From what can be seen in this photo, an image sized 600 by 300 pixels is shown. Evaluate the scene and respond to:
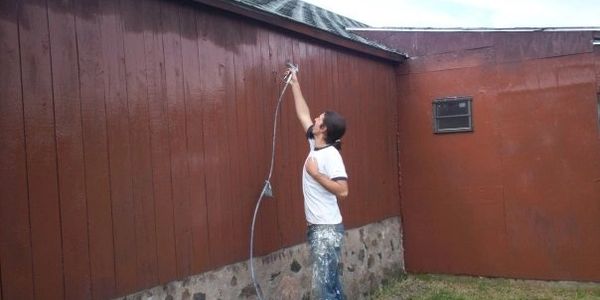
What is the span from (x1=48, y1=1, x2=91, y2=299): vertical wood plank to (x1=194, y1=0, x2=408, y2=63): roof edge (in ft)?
3.54

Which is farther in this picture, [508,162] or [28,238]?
[508,162]

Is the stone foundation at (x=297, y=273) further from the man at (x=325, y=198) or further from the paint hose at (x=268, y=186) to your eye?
the man at (x=325, y=198)

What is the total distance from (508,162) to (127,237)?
178 inches

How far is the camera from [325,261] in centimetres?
→ 372

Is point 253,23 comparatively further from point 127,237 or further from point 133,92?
point 127,237

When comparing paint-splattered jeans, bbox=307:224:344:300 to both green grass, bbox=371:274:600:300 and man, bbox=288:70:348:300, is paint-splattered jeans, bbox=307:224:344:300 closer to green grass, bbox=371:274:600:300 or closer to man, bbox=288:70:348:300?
man, bbox=288:70:348:300

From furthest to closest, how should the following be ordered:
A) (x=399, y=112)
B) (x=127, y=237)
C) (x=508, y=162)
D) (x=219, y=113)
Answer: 1. (x=399, y=112)
2. (x=508, y=162)
3. (x=219, y=113)
4. (x=127, y=237)

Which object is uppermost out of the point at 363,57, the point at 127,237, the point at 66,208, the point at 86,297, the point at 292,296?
the point at 363,57

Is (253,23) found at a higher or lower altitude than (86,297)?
higher

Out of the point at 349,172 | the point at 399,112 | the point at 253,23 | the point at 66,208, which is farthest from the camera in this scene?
the point at 399,112

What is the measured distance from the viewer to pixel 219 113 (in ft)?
13.1

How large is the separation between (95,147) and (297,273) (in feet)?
7.59

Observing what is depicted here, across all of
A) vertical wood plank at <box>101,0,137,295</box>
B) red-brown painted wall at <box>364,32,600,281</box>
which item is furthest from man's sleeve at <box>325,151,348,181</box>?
red-brown painted wall at <box>364,32,600,281</box>

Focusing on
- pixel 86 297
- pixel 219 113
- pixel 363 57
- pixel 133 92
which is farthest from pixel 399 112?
pixel 86 297
